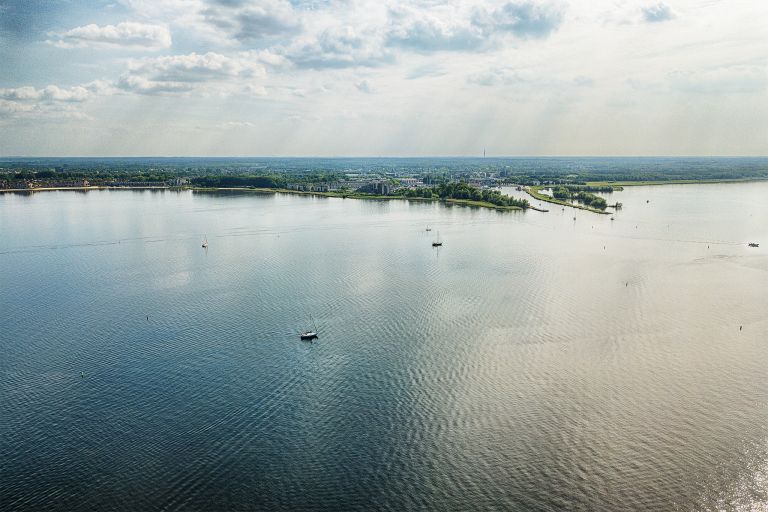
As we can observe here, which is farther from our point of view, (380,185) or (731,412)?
(380,185)

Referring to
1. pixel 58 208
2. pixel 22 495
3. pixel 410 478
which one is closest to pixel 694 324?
pixel 410 478

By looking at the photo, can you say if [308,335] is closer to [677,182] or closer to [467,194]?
[467,194]

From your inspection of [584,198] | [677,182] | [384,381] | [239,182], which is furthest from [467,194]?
[384,381]

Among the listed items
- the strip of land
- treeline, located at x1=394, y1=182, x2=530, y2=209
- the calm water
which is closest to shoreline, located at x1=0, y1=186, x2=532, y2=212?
the strip of land

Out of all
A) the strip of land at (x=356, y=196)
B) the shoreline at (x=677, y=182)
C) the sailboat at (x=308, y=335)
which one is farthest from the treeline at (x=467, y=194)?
the sailboat at (x=308, y=335)

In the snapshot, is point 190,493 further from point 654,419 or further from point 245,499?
point 654,419

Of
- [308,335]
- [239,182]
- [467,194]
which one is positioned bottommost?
[308,335]
